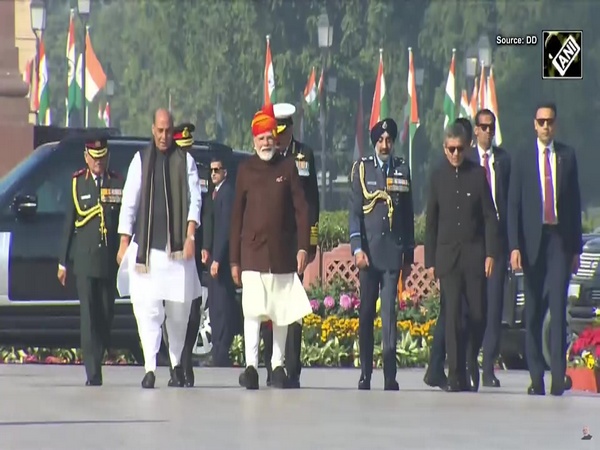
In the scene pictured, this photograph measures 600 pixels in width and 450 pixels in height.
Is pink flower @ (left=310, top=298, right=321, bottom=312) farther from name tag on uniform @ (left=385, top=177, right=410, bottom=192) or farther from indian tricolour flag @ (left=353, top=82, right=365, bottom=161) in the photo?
indian tricolour flag @ (left=353, top=82, right=365, bottom=161)

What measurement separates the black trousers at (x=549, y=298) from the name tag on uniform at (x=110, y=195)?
3119mm

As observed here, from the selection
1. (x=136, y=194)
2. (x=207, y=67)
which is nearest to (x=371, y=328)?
(x=136, y=194)

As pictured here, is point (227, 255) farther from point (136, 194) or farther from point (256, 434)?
point (256, 434)

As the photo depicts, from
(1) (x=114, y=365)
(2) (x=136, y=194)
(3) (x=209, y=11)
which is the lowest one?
(1) (x=114, y=365)

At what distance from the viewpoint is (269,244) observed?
17.2 m

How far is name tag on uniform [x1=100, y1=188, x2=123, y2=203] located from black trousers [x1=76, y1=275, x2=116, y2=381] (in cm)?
59

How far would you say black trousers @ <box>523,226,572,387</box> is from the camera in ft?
56.1

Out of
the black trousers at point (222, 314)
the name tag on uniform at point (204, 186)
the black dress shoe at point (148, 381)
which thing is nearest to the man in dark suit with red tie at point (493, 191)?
the black dress shoe at point (148, 381)

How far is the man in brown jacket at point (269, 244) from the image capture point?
56.5 ft

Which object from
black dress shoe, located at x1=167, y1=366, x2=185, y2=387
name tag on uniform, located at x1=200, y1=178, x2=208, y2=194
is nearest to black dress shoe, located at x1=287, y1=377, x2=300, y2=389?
black dress shoe, located at x1=167, y1=366, x2=185, y2=387

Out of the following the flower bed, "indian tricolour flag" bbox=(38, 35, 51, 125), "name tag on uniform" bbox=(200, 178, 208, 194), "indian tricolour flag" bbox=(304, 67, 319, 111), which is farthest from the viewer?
"indian tricolour flag" bbox=(304, 67, 319, 111)

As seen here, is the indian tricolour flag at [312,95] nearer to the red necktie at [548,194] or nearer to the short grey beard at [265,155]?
the short grey beard at [265,155]

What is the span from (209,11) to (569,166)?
204 feet

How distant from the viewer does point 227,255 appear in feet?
70.7
